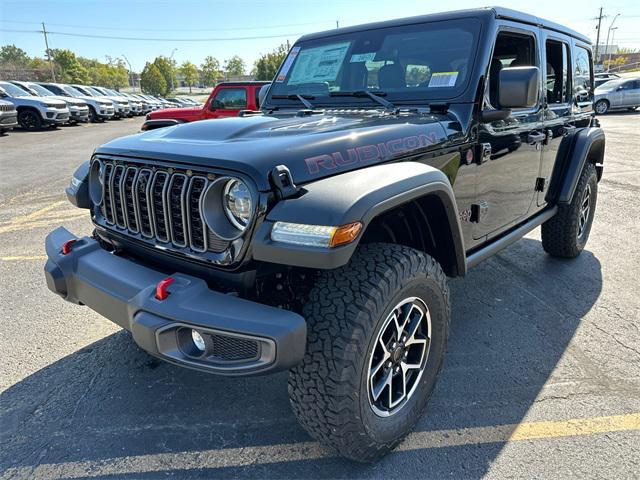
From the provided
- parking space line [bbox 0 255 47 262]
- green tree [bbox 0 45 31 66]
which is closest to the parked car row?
parking space line [bbox 0 255 47 262]

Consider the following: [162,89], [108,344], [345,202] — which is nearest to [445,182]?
[345,202]

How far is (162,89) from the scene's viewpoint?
76.1 m

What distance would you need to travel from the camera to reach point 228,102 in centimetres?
1038

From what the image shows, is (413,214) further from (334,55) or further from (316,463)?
(334,55)

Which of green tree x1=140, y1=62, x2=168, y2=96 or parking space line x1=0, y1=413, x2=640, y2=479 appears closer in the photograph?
parking space line x1=0, y1=413, x2=640, y2=479

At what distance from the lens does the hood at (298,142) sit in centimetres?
192

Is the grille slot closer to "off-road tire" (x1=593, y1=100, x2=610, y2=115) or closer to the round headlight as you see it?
the round headlight

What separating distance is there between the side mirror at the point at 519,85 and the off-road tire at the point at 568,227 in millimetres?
1921

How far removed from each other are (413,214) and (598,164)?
10.4ft

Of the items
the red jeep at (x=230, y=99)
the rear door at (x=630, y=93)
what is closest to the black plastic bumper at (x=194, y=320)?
the red jeep at (x=230, y=99)

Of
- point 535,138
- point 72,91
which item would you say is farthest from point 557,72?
point 72,91

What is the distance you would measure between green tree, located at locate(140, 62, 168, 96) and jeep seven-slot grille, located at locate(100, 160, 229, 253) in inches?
3183

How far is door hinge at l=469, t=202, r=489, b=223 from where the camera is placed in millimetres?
2912

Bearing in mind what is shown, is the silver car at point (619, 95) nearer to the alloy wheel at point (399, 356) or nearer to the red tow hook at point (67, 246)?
the alloy wheel at point (399, 356)
